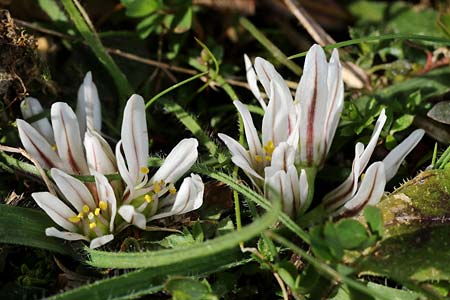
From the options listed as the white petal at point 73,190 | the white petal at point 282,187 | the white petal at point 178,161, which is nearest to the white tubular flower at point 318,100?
the white petal at point 282,187

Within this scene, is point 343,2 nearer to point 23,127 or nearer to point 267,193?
point 267,193

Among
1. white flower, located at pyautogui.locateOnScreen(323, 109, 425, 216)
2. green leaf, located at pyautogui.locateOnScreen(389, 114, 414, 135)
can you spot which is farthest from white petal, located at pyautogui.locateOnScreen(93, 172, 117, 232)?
green leaf, located at pyautogui.locateOnScreen(389, 114, 414, 135)

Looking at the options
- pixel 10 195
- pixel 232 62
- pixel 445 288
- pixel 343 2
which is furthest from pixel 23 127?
pixel 343 2

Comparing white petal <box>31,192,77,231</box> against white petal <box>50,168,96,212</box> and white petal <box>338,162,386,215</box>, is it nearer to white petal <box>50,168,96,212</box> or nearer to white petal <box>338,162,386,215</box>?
white petal <box>50,168,96,212</box>

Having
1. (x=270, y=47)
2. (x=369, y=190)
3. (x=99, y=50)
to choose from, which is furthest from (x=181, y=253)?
(x=270, y=47)

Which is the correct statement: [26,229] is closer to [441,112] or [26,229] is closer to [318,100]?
[318,100]
